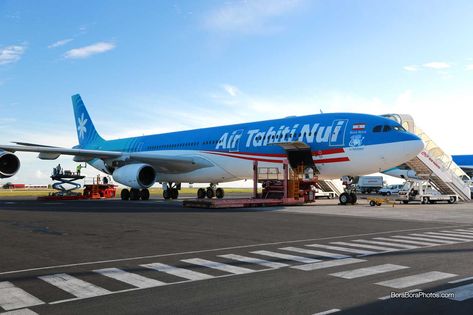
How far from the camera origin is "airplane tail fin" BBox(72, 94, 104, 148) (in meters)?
42.9

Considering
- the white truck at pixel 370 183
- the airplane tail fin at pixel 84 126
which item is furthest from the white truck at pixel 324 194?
the white truck at pixel 370 183

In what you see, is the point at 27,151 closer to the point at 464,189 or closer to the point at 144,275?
the point at 144,275

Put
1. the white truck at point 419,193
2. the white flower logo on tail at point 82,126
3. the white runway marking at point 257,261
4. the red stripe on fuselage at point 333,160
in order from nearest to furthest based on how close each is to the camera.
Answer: the white runway marking at point 257,261, the red stripe on fuselage at point 333,160, the white truck at point 419,193, the white flower logo on tail at point 82,126

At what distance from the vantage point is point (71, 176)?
37688 millimetres

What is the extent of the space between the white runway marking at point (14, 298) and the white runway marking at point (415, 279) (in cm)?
428

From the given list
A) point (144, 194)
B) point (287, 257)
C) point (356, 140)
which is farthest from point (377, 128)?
point (144, 194)

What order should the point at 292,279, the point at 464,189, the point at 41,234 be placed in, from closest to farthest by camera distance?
the point at 292,279 → the point at 41,234 → the point at 464,189

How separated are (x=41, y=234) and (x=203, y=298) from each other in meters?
7.35

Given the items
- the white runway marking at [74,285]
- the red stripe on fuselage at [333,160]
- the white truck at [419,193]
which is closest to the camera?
the white runway marking at [74,285]

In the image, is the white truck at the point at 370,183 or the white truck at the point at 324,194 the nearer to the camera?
the white truck at the point at 324,194

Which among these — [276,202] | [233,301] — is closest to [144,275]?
[233,301]

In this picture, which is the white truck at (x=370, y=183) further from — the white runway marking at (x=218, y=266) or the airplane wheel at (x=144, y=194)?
the white runway marking at (x=218, y=266)

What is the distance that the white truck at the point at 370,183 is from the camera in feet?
218

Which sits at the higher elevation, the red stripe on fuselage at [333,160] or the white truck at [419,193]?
the red stripe on fuselage at [333,160]
